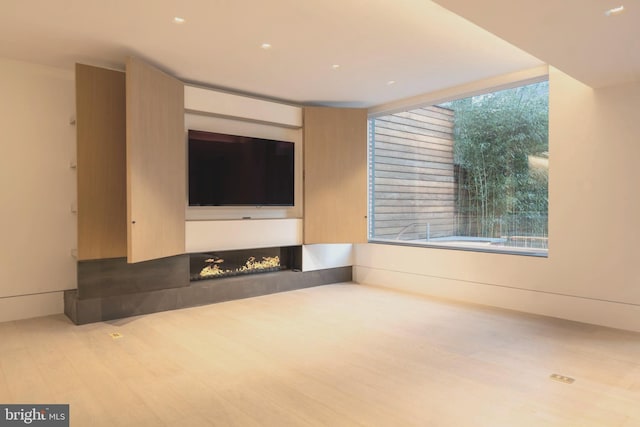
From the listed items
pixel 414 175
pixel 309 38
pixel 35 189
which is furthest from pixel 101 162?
pixel 414 175

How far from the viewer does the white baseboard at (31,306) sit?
14.0 ft

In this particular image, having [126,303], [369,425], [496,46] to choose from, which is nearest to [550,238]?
[496,46]

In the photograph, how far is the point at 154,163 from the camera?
4.27 m

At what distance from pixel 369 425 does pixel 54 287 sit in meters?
3.98

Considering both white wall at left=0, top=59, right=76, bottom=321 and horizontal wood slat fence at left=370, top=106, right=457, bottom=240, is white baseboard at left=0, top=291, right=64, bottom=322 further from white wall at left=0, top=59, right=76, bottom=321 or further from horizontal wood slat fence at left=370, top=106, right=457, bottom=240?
horizontal wood slat fence at left=370, top=106, right=457, bottom=240

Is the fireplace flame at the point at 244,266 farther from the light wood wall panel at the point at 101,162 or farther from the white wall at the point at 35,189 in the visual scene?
the white wall at the point at 35,189

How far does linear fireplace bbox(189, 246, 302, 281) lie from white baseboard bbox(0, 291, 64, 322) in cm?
146

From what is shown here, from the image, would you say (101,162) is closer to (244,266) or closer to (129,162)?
(129,162)

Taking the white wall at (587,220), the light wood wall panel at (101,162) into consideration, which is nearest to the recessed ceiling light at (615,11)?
the white wall at (587,220)

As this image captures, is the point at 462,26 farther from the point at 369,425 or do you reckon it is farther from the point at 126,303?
the point at 126,303

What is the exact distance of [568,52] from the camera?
10.0 feet

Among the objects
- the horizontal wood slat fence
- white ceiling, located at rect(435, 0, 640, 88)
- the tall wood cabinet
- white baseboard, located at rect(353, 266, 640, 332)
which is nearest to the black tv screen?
the tall wood cabinet

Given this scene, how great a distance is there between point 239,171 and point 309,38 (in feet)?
7.27

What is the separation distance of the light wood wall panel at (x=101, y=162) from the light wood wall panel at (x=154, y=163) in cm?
45
